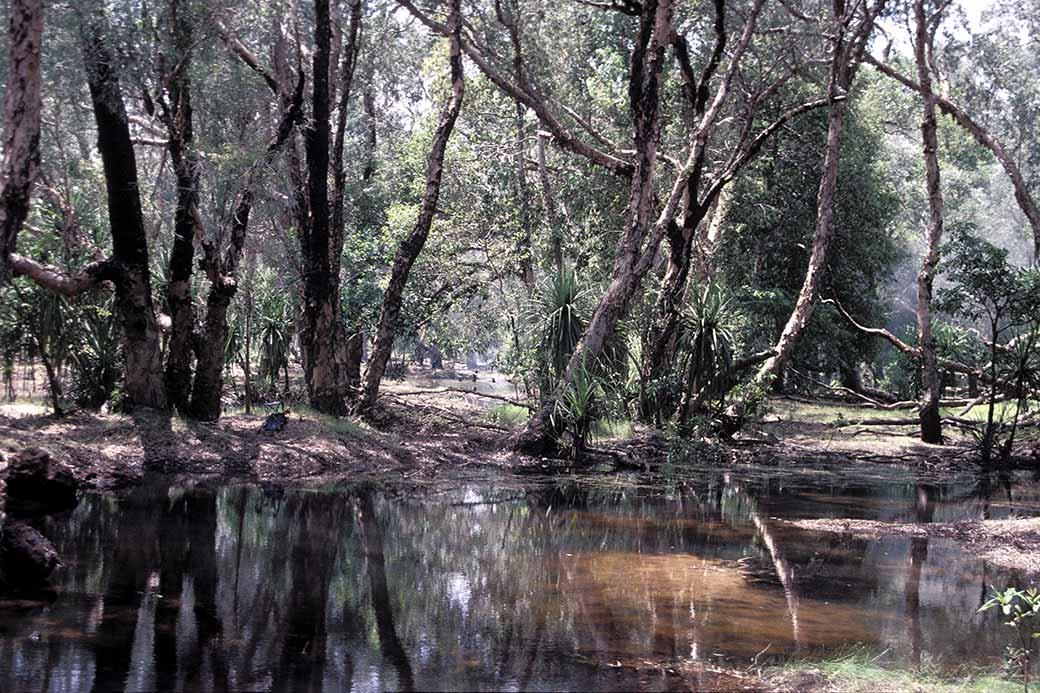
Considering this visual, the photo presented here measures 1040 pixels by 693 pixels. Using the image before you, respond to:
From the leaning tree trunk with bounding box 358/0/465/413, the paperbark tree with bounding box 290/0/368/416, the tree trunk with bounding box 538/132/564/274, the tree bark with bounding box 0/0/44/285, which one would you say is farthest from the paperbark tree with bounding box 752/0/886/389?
the tree bark with bounding box 0/0/44/285

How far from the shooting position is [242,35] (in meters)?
15.7

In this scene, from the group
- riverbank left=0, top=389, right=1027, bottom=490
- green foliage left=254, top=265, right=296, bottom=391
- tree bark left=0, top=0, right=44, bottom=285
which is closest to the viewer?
tree bark left=0, top=0, right=44, bottom=285

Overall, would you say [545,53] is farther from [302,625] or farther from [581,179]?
[302,625]

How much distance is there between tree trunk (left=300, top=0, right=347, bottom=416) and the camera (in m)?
15.9

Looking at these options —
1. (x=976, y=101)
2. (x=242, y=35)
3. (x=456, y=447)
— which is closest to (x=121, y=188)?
(x=242, y=35)

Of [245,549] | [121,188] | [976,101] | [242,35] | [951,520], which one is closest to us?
[245,549]

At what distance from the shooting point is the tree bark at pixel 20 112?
11.0 m

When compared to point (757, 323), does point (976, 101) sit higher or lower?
higher

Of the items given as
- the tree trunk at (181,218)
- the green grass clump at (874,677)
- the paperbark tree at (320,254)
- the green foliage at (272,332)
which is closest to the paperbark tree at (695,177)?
the paperbark tree at (320,254)

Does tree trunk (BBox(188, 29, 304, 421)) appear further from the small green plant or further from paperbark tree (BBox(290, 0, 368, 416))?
the small green plant

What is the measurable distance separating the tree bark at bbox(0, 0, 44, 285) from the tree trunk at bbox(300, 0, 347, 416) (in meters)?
5.10

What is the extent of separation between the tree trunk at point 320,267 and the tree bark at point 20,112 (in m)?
5.10

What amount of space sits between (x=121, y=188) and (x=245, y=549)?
6621 millimetres

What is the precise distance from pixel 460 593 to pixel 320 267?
953cm
